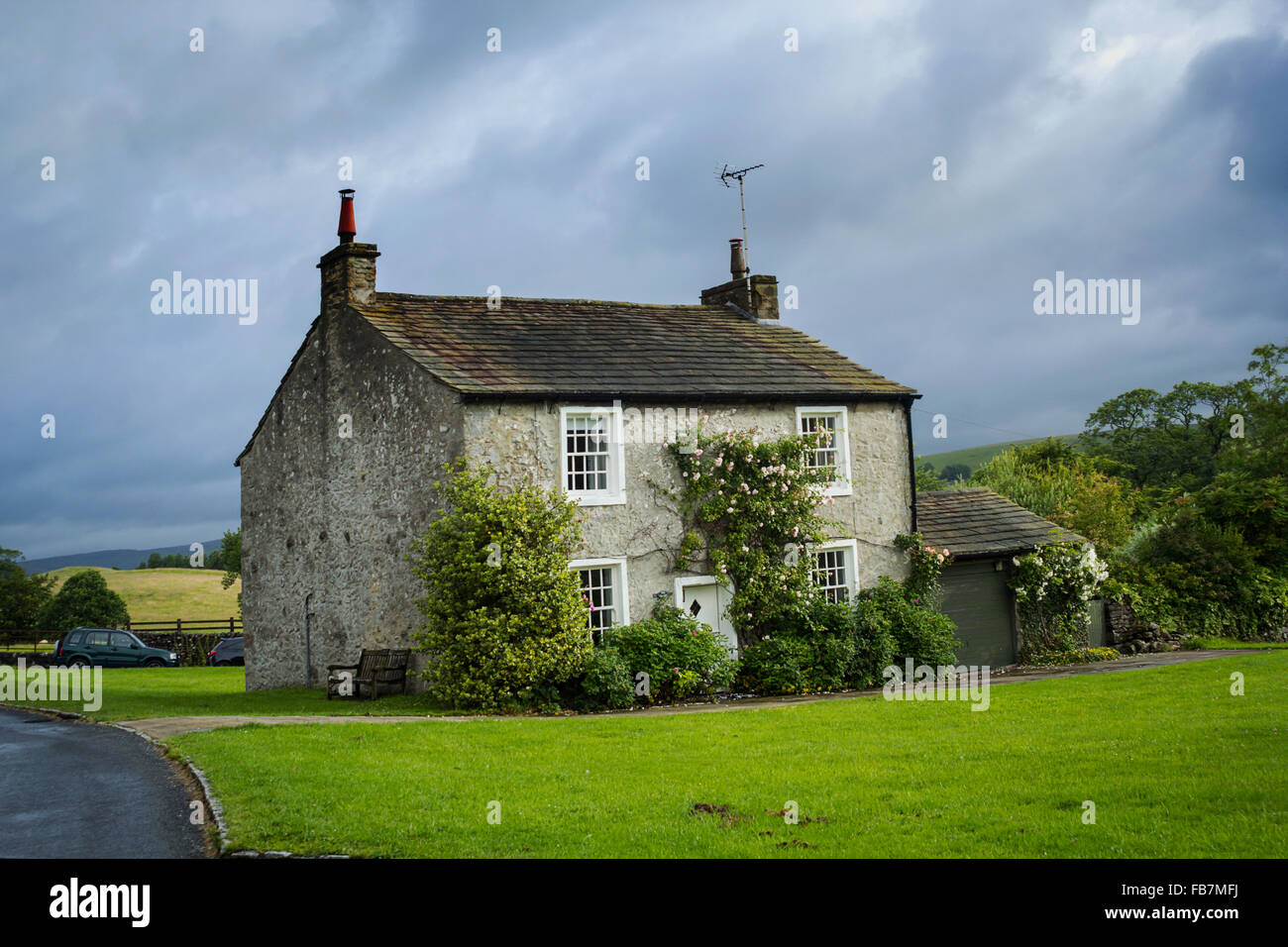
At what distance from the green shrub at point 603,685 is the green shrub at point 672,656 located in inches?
17.0

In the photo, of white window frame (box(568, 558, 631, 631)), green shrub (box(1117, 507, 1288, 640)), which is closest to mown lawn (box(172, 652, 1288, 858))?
white window frame (box(568, 558, 631, 631))

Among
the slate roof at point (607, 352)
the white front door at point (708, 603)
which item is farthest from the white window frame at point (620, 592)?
the slate roof at point (607, 352)

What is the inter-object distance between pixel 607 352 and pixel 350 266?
18.8ft

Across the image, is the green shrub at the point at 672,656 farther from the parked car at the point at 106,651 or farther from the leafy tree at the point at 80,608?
the leafy tree at the point at 80,608

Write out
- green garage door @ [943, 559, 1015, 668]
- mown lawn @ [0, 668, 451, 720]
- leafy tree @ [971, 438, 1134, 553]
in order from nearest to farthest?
mown lawn @ [0, 668, 451, 720], green garage door @ [943, 559, 1015, 668], leafy tree @ [971, 438, 1134, 553]

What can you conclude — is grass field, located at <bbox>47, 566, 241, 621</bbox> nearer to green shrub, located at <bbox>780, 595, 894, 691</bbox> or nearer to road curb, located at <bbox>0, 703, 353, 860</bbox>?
road curb, located at <bbox>0, 703, 353, 860</bbox>

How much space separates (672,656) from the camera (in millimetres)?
19531

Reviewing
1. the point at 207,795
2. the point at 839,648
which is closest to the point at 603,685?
the point at 839,648

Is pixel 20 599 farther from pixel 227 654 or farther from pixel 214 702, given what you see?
pixel 214 702

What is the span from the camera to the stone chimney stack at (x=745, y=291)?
27.9m

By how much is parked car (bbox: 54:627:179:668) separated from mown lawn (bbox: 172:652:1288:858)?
2498cm

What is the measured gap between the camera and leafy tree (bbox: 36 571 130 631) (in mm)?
49500
